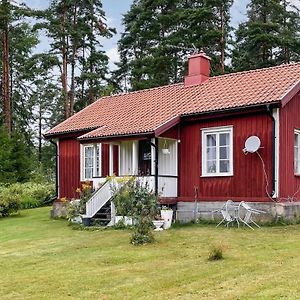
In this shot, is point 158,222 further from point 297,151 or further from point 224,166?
point 297,151

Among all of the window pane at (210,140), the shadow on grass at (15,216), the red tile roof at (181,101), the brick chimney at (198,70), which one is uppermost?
the brick chimney at (198,70)

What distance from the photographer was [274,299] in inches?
243

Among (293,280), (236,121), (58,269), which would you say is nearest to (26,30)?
(236,121)

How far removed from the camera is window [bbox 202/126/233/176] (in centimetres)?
1478

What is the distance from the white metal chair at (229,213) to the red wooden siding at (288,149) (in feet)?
4.44

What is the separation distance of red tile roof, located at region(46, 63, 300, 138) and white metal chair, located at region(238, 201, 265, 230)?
9.50 ft

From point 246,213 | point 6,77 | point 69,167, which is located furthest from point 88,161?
point 6,77

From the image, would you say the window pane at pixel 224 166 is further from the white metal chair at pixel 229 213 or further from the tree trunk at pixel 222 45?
the tree trunk at pixel 222 45

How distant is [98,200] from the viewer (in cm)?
1548

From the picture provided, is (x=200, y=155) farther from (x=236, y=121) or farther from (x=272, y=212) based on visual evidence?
(x=272, y=212)

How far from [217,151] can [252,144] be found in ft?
4.72

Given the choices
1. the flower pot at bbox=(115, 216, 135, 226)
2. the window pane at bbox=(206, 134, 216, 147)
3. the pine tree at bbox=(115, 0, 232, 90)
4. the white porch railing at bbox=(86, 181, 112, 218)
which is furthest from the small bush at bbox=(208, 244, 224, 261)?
the pine tree at bbox=(115, 0, 232, 90)

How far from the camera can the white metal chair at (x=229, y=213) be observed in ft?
45.2

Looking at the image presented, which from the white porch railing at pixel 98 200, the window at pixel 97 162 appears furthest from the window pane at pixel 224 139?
the window at pixel 97 162
